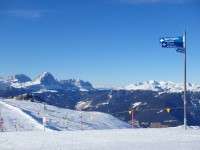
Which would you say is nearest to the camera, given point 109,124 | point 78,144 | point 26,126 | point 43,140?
point 78,144

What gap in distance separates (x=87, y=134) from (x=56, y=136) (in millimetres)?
1570

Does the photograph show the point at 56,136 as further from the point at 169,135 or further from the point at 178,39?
the point at 178,39

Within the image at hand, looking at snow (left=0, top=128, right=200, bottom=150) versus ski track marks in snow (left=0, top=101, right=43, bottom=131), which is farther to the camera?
ski track marks in snow (left=0, top=101, right=43, bottom=131)

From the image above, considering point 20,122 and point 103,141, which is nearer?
point 103,141

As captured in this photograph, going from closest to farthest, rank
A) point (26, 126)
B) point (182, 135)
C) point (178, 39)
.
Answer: point (182, 135) < point (178, 39) < point (26, 126)

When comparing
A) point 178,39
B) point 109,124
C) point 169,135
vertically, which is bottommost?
point 109,124

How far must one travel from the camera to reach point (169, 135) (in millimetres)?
18484

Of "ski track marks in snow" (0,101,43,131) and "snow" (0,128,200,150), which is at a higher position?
"snow" (0,128,200,150)

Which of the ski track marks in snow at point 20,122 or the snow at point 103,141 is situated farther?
the ski track marks in snow at point 20,122

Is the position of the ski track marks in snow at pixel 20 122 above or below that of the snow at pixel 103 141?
below

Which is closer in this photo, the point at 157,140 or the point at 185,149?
the point at 185,149

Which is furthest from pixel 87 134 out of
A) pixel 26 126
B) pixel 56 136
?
pixel 26 126

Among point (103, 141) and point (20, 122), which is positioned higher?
point (103, 141)

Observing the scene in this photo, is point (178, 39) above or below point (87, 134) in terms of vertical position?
above
